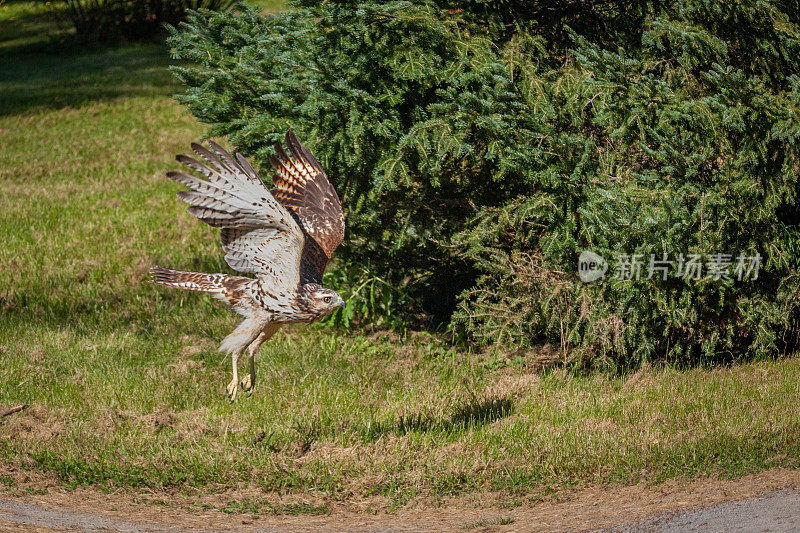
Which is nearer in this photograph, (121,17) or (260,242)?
(260,242)

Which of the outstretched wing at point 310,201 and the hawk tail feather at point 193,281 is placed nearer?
the hawk tail feather at point 193,281

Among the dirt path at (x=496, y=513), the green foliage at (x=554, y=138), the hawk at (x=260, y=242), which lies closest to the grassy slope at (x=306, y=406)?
the dirt path at (x=496, y=513)

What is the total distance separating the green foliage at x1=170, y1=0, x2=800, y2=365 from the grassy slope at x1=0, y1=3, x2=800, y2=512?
23.1 inches

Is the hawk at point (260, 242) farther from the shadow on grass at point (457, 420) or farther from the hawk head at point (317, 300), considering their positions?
the shadow on grass at point (457, 420)

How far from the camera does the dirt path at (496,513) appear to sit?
5.48 meters

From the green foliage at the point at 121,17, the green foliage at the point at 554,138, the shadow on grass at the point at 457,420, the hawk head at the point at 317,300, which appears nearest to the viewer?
the hawk head at the point at 317,300

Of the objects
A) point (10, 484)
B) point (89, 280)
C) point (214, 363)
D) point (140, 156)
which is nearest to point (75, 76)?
point (140, 156)

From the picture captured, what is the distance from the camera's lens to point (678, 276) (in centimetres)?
725

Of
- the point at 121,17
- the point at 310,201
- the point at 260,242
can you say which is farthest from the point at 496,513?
the point at 121,17

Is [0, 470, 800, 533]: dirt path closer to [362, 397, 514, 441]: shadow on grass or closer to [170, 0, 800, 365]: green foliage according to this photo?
[362, 397, 514, 441]: shadow on grass

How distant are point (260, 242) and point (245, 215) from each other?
0.28 meters

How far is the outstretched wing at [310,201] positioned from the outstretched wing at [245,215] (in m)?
0.23

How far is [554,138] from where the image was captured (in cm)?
713

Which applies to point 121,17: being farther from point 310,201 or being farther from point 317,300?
point 317,300
